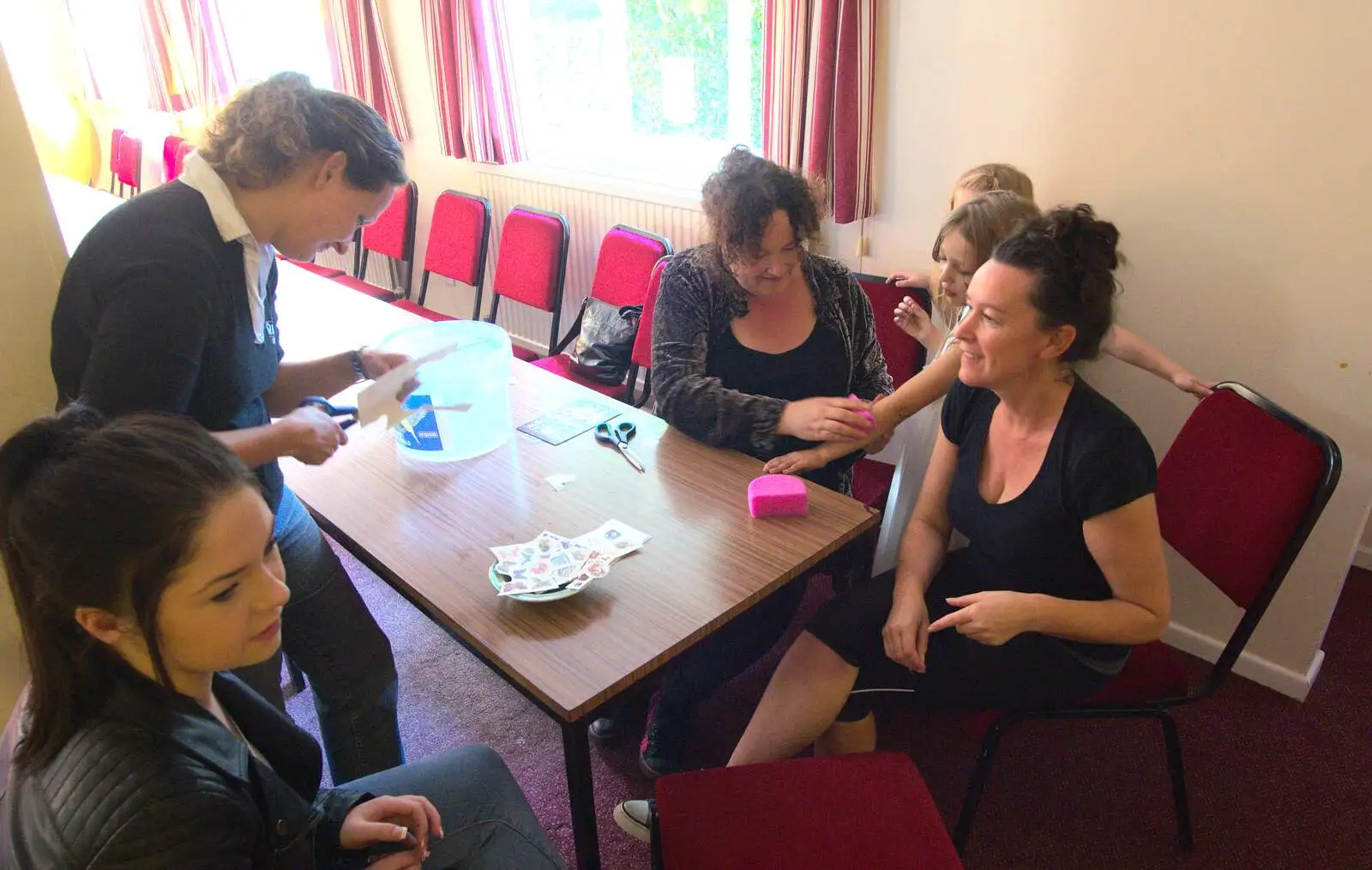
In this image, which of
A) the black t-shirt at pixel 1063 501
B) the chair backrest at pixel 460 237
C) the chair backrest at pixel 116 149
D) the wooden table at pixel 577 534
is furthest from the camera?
the chair backrest at pixel 116 149

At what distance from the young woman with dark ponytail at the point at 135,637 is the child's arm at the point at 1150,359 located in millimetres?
1691

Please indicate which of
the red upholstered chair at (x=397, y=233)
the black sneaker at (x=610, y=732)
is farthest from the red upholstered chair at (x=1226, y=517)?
the red upholstered chair at (x=397, y=233)

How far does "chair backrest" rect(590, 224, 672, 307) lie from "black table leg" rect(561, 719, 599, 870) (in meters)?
1.81

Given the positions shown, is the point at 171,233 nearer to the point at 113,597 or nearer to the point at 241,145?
the point at 241,145

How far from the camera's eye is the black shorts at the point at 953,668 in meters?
1.40

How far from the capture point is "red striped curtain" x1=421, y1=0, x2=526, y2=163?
3.48 metres

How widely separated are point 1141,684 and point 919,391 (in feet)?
2.26

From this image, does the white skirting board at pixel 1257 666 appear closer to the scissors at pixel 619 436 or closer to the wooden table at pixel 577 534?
the wooden table at pixel 577 534

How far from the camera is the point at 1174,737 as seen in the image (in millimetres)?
1546

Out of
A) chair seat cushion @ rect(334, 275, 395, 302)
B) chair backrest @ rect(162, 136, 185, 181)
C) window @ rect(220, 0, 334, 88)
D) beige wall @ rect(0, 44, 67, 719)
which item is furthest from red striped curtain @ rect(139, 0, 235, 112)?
beige wall @ rect(0, 44, 67, 719)

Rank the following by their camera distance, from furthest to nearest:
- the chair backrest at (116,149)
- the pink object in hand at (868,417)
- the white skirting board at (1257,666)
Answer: the chair backrest at (116,149), the white skirting board at (1257,666), the pink object in hand at (868,417)

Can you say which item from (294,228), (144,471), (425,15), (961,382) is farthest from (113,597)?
(425,15)

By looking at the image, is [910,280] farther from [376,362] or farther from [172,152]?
[172,152]

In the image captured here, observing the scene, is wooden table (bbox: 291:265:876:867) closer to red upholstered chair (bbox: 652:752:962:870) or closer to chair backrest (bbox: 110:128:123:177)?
red upholstered chair (bbox: 652:752:962:870)
